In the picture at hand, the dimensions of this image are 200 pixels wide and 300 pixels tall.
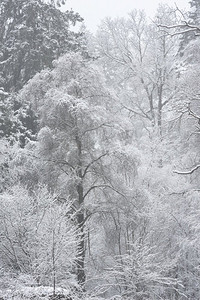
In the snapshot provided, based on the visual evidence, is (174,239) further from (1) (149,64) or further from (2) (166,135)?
(1) (149,64)

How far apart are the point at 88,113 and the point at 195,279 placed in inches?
274

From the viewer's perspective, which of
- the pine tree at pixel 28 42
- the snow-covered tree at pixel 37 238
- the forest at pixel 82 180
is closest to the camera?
the snow-covered tree at pixel 37 238

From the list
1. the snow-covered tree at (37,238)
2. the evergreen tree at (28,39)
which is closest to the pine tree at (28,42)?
the evergreen tree at (28,39)

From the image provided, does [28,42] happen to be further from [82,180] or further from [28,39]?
[82,180]

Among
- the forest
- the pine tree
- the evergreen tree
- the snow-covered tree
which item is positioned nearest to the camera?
the snow-covered tree

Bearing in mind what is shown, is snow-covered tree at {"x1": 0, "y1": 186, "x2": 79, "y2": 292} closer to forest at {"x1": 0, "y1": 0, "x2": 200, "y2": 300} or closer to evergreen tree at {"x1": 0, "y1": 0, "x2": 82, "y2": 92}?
forest at {"x1": 0, "y1": 0, "x2": 200, "y2": 300}

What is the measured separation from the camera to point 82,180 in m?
11.0

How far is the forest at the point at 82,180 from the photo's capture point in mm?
9562

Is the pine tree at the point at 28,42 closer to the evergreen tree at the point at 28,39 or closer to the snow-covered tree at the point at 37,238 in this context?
the evergreen tree at the point at 28,39

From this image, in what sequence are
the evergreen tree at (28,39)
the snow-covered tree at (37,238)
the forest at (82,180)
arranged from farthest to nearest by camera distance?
the evergreen tree at (28,39), the forest at (82,180), the snow-covered tree at (37,238)

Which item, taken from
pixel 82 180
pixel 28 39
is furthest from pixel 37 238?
pixel 28 39

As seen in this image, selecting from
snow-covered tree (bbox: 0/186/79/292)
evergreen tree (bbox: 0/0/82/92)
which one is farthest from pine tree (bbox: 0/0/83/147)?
snow-covered tree (bbox: 0/186/79/292)

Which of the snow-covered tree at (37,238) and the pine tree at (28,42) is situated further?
the pine tree at (28,42)

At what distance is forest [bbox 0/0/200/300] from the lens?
9562mm
